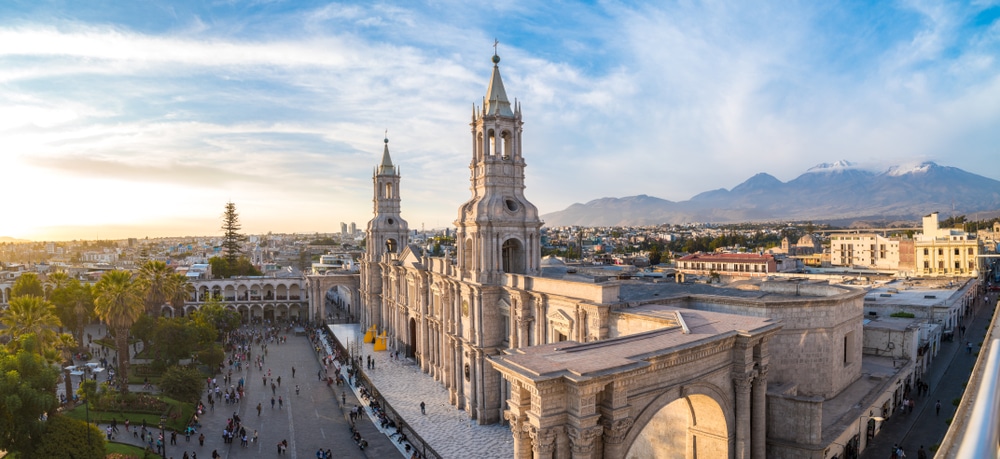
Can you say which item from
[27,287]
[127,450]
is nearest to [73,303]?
[27,287]

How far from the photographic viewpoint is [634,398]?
12383mm

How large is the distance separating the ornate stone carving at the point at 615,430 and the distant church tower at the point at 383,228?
3518 cm

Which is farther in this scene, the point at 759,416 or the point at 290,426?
the point at 290,426

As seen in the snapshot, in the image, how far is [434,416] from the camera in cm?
2720

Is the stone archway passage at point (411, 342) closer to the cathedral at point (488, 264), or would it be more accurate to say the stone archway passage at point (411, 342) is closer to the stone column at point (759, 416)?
the cathedral at point (488, 264)

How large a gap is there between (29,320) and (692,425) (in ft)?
92.0

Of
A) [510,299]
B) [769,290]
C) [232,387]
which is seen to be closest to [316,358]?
[232,387]

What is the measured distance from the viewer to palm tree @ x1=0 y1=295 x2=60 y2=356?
80.0ft

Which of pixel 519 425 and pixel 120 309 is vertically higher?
pixel 120 309

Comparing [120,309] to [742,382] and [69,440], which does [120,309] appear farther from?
[742,382]

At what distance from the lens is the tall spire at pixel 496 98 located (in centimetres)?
2678

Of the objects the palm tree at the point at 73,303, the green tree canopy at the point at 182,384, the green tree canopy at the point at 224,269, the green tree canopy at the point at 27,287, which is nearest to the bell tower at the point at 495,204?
the green tree canopy at the point at 182,384

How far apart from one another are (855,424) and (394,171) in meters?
36.0

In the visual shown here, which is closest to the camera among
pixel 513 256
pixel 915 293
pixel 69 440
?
pixel 69 440
